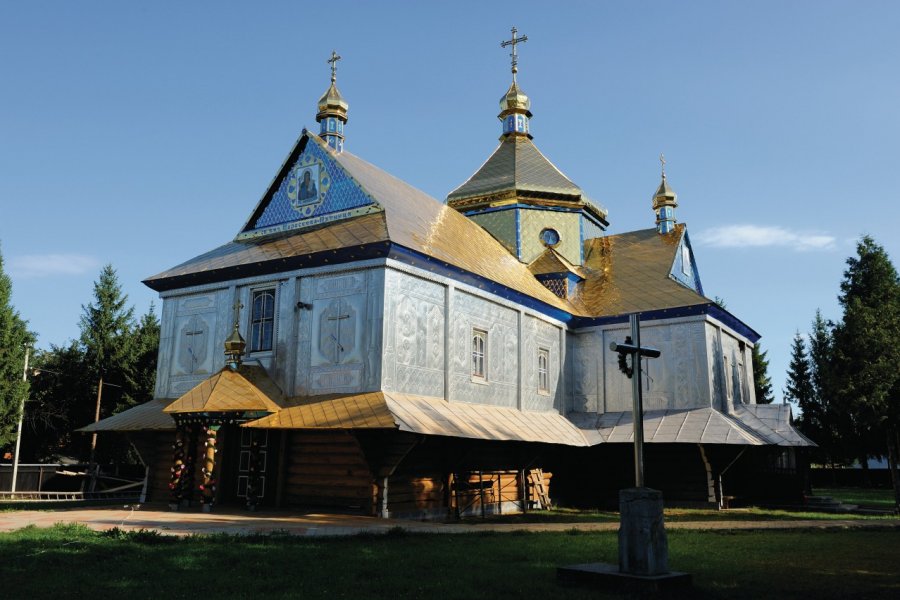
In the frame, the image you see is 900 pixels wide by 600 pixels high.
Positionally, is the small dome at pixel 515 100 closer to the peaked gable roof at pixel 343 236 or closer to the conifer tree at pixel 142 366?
the peaked gable roof at pixel 343 236

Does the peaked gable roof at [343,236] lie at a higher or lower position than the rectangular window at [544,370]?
higher

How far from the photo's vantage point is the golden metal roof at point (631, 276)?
23.3 m

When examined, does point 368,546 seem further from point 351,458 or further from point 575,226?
point 575,226

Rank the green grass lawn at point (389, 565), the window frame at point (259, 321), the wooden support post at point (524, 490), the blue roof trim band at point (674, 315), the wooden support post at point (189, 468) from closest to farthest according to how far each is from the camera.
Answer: the green grass lawn at point (389, 565) < the wooden support post at point (189, 468) < the window frame at point (259, 321) < the wooden support post at point (524, 490) < the blue roof trim band at point (674, 315)

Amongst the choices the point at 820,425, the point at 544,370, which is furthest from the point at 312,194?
the point at 820,425

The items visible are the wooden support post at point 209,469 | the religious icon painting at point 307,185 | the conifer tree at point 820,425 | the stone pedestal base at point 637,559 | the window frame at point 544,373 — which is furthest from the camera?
the conifer tree at point 820,425

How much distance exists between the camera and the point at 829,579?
27.8 feet

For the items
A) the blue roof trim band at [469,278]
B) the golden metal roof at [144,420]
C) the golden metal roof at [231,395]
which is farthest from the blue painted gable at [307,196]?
the golden metal roof at [144,420]

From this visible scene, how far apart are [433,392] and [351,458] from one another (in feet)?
7.92

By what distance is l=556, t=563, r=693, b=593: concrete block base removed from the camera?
7480mm

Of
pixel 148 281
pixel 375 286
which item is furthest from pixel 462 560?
pixel 148 281

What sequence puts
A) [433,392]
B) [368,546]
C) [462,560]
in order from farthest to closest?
[433,392] < [368,546] < [462,560]

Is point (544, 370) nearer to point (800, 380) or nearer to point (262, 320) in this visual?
point (262, 320)

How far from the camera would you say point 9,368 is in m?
28.5
